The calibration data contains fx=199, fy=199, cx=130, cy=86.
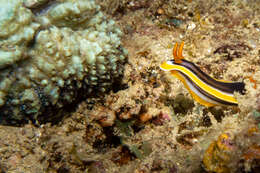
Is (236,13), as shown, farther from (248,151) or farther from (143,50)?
(248,151)

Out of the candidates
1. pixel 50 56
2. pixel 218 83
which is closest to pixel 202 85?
pixel 218 83

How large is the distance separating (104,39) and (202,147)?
208cm

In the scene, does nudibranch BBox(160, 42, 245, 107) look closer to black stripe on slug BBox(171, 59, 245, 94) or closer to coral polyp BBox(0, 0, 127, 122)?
black stripe on slug BBox(171, 59, 245, 94)

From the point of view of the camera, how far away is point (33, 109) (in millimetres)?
2820

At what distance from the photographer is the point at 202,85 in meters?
2.96

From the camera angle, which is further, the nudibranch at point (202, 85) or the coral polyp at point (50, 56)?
the nudibranch at point (202, 85)

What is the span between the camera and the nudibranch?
2.79 metres

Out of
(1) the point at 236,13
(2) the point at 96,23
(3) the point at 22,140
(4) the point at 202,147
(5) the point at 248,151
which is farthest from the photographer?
(1) the point at 236,13

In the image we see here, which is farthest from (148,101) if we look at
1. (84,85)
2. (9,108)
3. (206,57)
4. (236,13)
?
(236,13)

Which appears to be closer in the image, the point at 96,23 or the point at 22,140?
the point at 22,140

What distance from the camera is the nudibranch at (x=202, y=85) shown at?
9.14 ft

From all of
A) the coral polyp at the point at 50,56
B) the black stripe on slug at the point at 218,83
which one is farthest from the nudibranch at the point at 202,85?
the coral polyp at the point at 50,56

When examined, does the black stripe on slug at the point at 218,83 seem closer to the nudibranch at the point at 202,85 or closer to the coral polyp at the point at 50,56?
the nudibranch at the point at 202,85

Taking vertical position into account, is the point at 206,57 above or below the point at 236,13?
below
